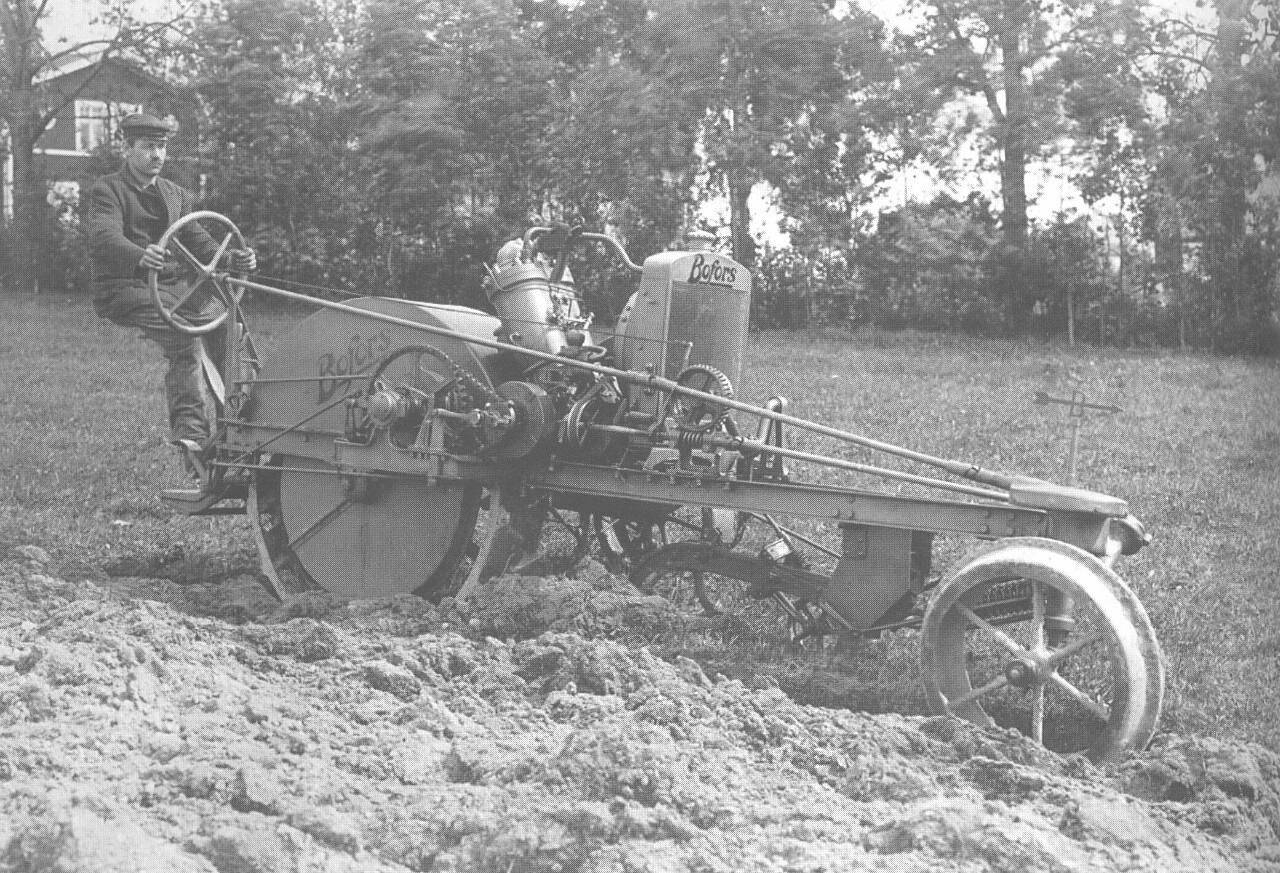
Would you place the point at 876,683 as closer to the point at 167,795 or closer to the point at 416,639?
the point at 416,639

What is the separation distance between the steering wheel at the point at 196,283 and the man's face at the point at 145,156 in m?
0.40

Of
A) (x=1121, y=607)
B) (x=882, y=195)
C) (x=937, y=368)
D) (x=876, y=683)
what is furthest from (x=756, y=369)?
(x=1121, y=607)

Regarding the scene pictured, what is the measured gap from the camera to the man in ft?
24.2

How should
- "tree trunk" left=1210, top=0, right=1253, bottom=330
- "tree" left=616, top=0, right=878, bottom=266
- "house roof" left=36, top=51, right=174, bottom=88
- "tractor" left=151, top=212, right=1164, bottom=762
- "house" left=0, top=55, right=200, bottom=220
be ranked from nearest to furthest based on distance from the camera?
"tractor" left=151, top=212, right=1164, bottom=762
"tree" left=616, top=0, right=878, bottom=266
"tree trunk" left=1210, top=0, right=1253, bottom=330
"house" left=0, top=55, right=200, bottom=220
"house roof" left=36, top=51, right=174, bottom=88

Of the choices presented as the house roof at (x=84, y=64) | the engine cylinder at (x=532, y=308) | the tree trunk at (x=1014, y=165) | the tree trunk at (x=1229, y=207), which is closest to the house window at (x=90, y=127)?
the house roof at (x=84, y=64)

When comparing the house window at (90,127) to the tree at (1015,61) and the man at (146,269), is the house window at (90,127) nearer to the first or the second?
the tree at (1015,61)

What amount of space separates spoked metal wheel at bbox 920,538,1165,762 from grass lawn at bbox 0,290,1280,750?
509 millimetres

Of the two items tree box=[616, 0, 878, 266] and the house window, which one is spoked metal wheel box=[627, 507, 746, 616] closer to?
tree box=[616, 0, 878, 266]

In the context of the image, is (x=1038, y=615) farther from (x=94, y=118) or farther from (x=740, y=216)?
(x=94, y=118)

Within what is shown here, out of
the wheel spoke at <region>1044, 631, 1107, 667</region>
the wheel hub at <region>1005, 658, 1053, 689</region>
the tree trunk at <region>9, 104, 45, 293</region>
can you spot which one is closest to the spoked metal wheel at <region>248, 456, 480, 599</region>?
the wheel hub at <region>1005, 658, 1053, 689</region>

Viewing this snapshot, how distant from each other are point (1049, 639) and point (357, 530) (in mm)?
3299

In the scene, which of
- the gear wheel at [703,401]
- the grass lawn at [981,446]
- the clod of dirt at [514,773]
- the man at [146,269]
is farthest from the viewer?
the man at [146,269]

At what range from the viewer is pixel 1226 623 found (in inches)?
250

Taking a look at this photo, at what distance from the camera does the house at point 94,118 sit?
46.6 feet
